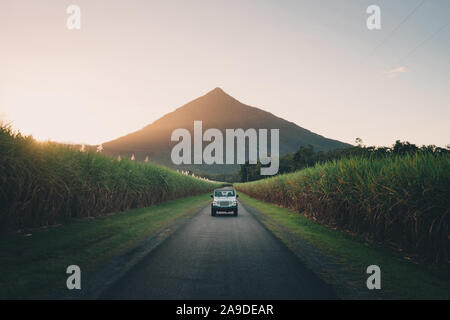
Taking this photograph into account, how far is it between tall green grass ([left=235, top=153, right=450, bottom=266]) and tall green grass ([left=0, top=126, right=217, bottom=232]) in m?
11.1

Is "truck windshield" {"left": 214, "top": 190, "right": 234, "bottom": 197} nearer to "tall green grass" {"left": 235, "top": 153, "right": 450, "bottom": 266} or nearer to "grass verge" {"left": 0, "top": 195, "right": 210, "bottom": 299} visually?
"tall green grass" {"left": 235, "top": 153, "right": 450, "bottom": 266}

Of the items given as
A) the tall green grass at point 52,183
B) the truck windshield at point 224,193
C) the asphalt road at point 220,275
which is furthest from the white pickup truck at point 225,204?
the asphalt road at point 220,275

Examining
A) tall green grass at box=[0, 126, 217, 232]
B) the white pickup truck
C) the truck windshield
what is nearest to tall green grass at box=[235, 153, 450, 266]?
the white pickup truck

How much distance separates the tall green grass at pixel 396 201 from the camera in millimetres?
6711

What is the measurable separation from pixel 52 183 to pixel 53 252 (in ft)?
14.3

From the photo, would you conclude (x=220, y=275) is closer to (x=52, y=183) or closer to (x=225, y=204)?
Result: (x=52, y=183)

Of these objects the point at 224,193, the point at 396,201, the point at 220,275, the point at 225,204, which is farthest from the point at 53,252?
the point at 224,193

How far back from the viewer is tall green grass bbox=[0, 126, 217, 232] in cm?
920

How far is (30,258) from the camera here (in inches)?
261

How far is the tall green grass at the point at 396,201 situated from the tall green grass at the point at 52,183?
1111cm

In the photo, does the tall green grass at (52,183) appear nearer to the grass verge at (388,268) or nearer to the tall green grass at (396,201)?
the grass verge at (388,268)
